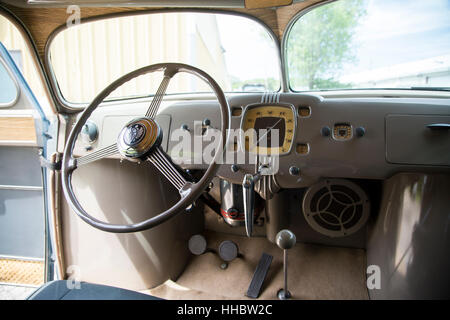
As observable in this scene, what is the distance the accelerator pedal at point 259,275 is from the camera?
162 centimetres

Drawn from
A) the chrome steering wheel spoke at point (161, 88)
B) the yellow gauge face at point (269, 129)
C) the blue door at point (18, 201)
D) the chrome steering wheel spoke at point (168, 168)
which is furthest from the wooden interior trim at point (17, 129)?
the yellow gauge face at point (269, 129)

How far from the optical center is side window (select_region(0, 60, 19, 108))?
165 centimetres

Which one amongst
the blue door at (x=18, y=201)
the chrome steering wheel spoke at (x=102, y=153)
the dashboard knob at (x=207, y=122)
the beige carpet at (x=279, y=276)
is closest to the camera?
the chrome steering wheel spoke at (x=102, y=153)

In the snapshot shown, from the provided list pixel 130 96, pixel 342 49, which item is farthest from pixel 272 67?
pixel 130 96

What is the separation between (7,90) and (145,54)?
938 mm

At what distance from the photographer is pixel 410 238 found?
1.16 m

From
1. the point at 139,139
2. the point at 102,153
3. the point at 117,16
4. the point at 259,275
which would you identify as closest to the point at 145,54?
the point at 117,16

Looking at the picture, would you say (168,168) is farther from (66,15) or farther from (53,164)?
(66,15)

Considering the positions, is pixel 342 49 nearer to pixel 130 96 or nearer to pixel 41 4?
pixel 130 96

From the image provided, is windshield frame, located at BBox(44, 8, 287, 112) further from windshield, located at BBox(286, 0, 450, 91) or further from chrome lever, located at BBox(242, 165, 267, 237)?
chrome lever, located at BBox(242, 165, 267, 237)

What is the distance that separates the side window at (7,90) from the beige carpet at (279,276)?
4.97ft

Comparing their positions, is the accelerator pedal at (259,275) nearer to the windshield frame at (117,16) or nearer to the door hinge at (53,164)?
the windshield frame at (117,16)

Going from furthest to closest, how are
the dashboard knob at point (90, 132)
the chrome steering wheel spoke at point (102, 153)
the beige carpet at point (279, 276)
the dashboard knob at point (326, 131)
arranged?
1. the beige carpet at point (279, 276)
2. the dashboard knob at point (90, 132)
3. the dashboard knob at point (326, 131)
4. the chrome steering wheel spoke at point (102, 153)

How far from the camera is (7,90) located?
1716mm
